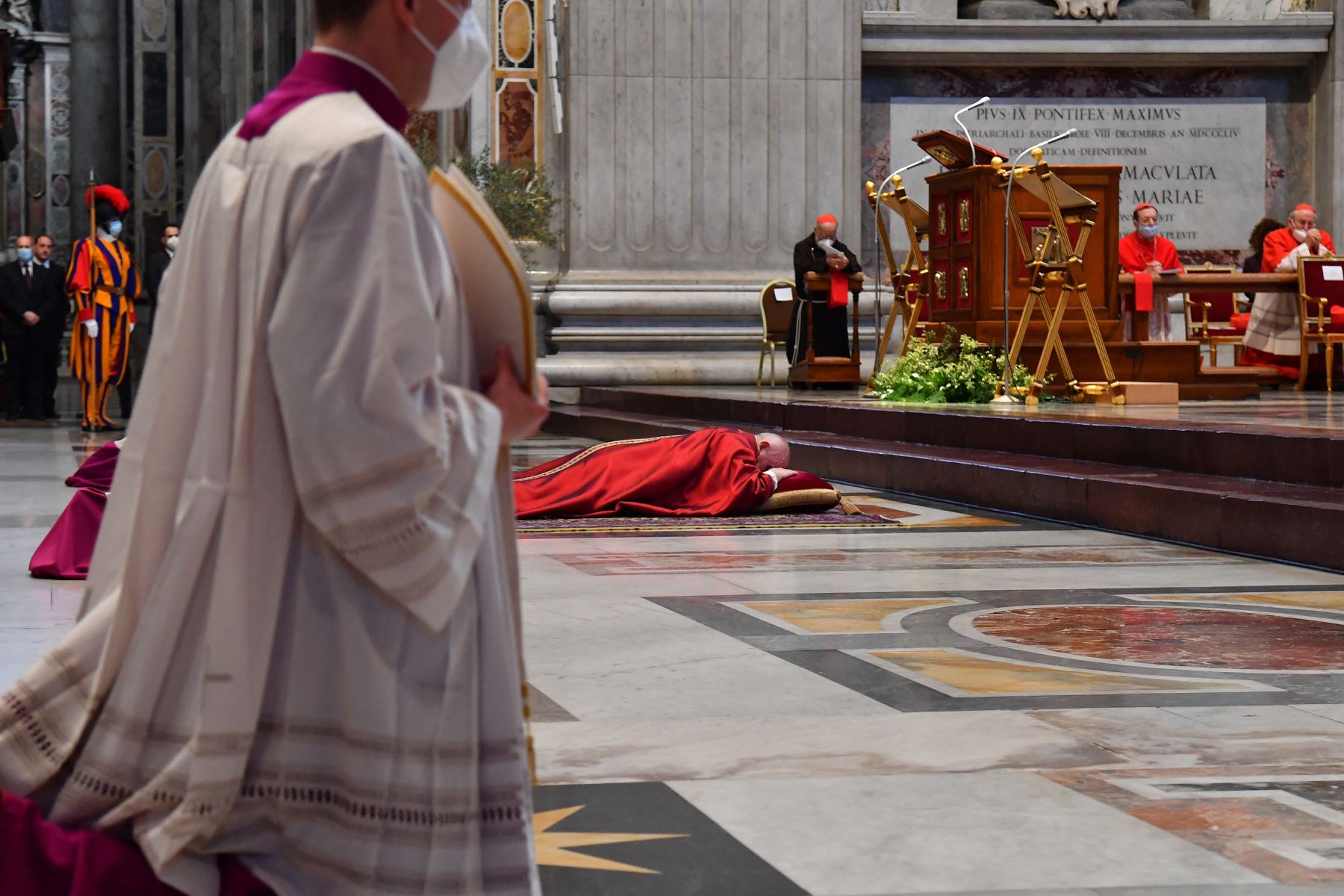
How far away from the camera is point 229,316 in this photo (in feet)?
5.81

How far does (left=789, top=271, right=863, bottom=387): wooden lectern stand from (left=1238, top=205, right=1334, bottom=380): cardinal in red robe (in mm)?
3045

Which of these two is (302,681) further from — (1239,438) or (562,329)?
(562,329)

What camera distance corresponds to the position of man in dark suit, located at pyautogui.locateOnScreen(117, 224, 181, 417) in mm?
17609

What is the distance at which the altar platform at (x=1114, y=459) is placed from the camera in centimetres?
620

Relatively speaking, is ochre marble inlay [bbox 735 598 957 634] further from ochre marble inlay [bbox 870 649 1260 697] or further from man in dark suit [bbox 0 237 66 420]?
man in dark suit [bbox 0 237 66 420]

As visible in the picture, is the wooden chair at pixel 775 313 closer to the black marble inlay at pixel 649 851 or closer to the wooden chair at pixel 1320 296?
the wooden chair at pixel 1320 296

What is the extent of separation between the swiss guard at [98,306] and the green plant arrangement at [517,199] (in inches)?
118

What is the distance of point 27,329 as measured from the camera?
17.1 meters

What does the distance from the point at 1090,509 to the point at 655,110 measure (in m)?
9.46

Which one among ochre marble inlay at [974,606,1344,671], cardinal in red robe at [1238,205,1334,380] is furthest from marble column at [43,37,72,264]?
ochre marble inlay at [974,606,1344,671]

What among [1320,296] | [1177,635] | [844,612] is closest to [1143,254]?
[1320,296]

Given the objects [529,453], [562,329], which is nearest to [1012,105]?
[562,329]

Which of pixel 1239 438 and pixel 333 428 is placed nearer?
pixel 333 428

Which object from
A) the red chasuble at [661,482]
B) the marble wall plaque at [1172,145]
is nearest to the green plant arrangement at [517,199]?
the marble wall plaque at [1172,145]
